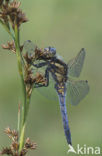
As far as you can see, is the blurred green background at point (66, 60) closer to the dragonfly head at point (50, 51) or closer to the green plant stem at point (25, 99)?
the dragonfly head at point (50, 51)

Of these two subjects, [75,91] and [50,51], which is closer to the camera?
[50,51]

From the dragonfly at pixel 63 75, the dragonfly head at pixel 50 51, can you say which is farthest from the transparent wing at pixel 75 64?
the dragonfly head at pixel 50 51

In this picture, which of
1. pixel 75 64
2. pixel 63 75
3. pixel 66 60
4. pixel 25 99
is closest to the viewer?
pixel 25 99

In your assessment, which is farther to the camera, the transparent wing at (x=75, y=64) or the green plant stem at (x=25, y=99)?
the transparent wing at (x=75, y=64)

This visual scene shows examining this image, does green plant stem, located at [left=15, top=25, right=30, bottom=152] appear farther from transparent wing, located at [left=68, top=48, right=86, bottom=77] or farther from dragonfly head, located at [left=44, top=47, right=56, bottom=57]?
transparent wing, located at [left=68, top=48, right=86, bottom=77]

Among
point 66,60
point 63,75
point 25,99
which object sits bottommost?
point 25,99

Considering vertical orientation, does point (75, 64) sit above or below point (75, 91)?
above

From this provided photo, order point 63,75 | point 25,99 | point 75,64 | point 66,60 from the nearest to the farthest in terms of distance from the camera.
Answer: point 25,99
point 63,75
point 75,64
point 66,60

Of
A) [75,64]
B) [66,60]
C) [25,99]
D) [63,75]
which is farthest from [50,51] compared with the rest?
[66,60]

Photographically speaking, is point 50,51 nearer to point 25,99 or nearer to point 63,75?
point 63,75
